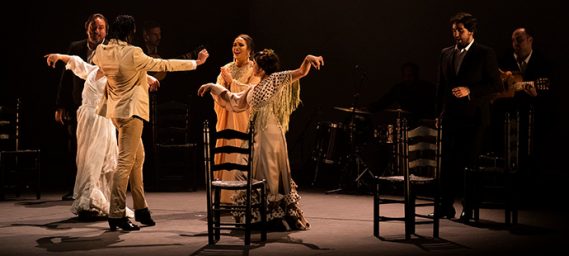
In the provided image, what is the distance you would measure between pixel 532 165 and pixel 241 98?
137 inches

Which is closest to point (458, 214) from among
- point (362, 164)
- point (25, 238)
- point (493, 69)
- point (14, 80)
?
point (493, 69)

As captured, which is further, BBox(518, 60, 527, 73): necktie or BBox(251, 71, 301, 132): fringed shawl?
BBox(518, 60, 527, 73): necktie

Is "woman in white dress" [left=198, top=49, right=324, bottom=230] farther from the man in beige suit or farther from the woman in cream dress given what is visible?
the woman in cream dress

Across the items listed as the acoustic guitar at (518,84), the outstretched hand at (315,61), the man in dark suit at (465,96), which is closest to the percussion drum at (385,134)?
the acoustic guitar at (518,84)

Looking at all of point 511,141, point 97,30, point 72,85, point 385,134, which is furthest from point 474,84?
point 72,85

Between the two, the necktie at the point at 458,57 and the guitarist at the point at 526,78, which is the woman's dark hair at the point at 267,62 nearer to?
the necktie at the point at 458,57

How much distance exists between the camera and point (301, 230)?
6504mm

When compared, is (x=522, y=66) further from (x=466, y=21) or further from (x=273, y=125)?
(x=273, y=125)

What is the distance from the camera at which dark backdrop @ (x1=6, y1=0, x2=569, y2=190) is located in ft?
31.7

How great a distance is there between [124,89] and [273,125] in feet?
3.61

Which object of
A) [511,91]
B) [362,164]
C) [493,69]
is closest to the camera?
[493,69]

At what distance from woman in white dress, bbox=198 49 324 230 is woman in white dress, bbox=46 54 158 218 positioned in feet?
3.64

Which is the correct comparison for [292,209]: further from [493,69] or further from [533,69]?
[533,69]

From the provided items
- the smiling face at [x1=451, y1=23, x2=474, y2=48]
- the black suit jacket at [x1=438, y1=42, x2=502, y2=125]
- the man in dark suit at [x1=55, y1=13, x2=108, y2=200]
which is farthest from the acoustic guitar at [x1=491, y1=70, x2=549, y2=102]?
the man in dark suit at [x1=55, y1=13, x2=108, y2=200]
